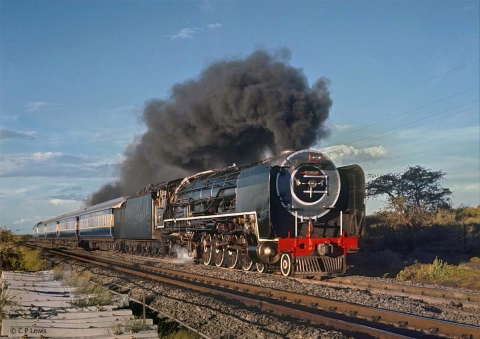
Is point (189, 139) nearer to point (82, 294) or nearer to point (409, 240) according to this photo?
point (409, 240)

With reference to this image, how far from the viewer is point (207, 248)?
1850 centimetres

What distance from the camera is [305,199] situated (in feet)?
45.6

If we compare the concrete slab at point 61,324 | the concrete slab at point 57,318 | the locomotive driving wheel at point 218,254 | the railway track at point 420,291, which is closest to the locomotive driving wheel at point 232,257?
the locomotive driving wheel at point 218,254

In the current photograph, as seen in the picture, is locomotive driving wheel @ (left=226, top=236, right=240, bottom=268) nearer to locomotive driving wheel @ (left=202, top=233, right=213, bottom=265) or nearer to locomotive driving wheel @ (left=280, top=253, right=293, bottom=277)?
locomotive driving wheel @ (left=202, top=233, right=213, bottom=265)

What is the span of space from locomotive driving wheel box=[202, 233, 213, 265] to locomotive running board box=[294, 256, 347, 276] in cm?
485

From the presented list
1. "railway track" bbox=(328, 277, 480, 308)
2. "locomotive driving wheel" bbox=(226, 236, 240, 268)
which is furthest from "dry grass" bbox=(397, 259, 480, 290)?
"locomotive driving wheel" bbox=(226, 236, 240, 268)

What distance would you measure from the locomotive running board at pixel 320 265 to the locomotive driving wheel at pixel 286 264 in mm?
159

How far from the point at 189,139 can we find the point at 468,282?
60.7 feet

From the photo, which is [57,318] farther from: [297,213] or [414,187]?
[414,187]

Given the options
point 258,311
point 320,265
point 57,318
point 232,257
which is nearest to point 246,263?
point 232,257

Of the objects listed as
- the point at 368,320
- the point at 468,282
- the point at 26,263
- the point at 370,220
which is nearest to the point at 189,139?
the point at 370,220

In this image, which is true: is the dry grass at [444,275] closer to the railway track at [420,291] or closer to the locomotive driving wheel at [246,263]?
the railway track at [420,291]

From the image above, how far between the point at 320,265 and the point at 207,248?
5593mm

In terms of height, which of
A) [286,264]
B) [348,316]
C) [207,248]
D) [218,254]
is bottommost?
[348,316]
